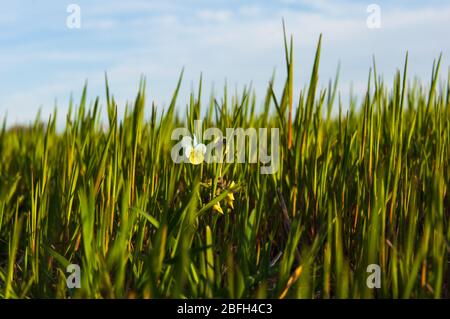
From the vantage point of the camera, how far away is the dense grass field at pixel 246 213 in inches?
46.2

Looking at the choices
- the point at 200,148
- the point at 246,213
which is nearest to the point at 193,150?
the point at 200,148

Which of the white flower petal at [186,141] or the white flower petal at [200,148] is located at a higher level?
the white flower petal at [186,141]

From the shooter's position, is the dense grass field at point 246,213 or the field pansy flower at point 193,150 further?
the field pansy flower at point 193,150

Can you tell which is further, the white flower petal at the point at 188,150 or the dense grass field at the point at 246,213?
the white flower petal at the point at 188,150

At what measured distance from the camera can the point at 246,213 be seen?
138 centimetres

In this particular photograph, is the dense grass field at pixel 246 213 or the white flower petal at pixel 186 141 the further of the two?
the white flower petal at pixel 186 141

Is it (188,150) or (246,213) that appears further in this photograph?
(188,150)

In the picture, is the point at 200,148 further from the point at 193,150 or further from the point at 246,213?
the point at 246,213

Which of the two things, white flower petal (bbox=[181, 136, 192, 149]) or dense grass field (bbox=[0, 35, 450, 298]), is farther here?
white flower petal (bbox=[181, 136, 192, 149])

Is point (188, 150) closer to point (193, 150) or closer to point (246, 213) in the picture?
point (193, 150)

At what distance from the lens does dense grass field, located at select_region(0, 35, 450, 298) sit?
1174mm

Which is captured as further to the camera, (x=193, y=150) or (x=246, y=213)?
(x=193, y=150)

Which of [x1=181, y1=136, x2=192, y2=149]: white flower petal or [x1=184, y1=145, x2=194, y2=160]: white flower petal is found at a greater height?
[x1=181, y1=136, x2=192, y2=149]: white flower petal
